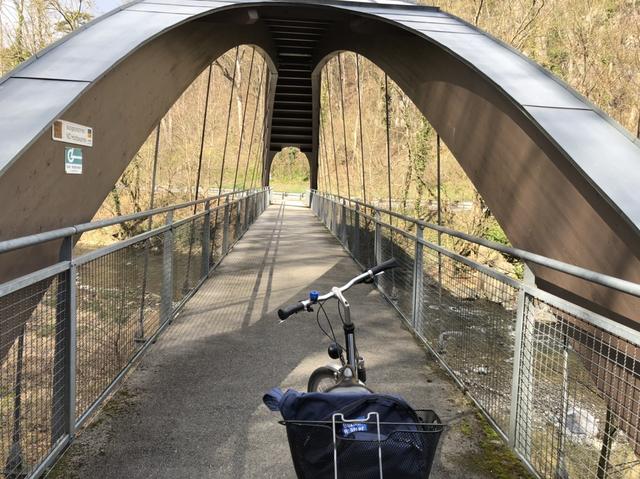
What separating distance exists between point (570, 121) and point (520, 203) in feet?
2.14

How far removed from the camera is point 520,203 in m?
3.96

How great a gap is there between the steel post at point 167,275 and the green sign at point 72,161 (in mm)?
1129

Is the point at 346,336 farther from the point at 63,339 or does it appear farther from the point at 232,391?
the point at 232,391

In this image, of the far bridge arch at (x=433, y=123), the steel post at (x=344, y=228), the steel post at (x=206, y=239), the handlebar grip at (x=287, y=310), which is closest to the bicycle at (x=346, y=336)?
the handlebar grip at (x=287, y=310)

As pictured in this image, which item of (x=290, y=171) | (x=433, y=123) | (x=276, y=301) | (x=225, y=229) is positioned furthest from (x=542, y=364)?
(x=290, y=171)

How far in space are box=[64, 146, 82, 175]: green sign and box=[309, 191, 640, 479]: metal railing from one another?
8.44 feet

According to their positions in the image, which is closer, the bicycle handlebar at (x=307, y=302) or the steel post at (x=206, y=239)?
the bicycle handlebar at (x=307, y=302)

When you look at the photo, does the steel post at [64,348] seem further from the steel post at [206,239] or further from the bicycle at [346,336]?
the steel post at [206,239]

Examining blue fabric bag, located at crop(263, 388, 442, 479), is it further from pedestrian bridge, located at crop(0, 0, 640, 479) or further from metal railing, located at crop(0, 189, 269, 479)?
metal railing, located at crop(0, 189, 269, 479)

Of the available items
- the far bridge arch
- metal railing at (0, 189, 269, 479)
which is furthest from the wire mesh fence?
the far bridge arch

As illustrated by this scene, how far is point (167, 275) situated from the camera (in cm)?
490

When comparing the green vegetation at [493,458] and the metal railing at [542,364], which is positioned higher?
the metal railing at [542,364]

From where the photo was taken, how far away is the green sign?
11.7 ft

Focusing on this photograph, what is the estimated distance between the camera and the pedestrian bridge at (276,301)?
2.46 m
